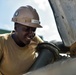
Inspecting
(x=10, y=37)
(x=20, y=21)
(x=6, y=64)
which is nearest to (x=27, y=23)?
(x=20, y=21)

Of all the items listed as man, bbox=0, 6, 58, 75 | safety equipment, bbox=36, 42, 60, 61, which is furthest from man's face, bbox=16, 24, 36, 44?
safety equipment, bbox=36, 42, 60, 61

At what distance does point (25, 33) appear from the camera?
2.45m

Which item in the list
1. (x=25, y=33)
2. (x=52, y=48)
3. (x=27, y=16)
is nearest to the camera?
(x=52, y=48)

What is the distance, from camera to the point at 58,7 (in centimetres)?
234

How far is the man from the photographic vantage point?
8.09ft

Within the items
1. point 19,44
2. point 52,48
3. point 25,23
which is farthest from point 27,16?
point 52,48

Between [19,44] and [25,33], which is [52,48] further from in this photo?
[19,44]

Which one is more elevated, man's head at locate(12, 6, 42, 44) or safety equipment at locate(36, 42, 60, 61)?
man's head at locate(12, 6, 42, 44)

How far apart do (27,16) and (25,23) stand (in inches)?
4.3

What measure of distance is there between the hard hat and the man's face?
0.13 feet

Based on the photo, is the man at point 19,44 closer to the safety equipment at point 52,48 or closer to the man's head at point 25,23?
the man's head at point 25,23

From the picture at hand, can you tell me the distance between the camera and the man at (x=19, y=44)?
2467 mm

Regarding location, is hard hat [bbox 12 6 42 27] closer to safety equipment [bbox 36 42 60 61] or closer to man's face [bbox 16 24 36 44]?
man's face [bbox 16 24 36 44]

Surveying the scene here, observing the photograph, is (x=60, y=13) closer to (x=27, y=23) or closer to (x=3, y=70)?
(x=27, y=23)
